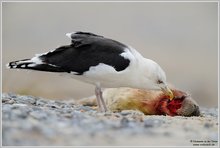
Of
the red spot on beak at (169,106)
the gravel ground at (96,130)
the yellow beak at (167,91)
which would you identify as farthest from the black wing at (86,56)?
the red spot on beak at (169,106)

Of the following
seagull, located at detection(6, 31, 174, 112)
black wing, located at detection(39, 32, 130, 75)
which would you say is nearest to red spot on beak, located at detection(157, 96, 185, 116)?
seagull, located at detection(6, 31, 174, 112)

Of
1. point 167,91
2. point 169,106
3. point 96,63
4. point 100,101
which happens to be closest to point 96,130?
point 96,63

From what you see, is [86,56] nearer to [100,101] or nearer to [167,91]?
[100,101]

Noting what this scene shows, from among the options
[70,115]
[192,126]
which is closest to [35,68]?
[70,115]

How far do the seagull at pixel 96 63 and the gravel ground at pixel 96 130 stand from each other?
96 cm

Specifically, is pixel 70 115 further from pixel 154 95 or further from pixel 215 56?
pixel 215 56

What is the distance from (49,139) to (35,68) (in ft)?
9.15

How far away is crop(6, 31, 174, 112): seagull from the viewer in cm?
815

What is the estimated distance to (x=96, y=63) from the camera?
26.7ft

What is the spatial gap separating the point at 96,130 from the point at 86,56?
7.44 feet

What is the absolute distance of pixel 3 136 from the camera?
571 cm

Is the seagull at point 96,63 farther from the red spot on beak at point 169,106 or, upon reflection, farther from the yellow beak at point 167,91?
the red spot on beak at point 169,106

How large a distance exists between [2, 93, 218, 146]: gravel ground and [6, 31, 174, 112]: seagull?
0.96m

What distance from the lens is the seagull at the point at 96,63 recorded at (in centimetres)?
815
